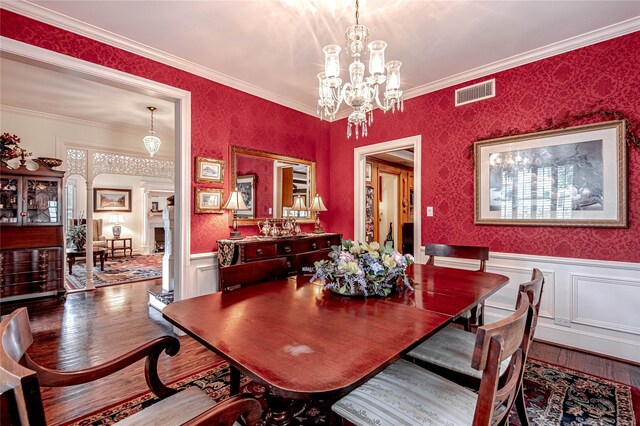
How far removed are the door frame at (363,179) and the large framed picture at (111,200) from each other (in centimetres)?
780

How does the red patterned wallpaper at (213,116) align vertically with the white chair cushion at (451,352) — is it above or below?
above

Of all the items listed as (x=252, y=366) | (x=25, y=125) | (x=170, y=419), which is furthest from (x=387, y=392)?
(x=25, y=125)

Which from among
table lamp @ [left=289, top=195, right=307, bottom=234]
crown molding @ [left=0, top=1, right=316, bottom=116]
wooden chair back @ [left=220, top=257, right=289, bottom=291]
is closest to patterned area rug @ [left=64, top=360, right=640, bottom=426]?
wooden chair back @ [left=220, top=257, right=289, bottom=291]

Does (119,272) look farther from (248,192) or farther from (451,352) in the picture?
(451,352)

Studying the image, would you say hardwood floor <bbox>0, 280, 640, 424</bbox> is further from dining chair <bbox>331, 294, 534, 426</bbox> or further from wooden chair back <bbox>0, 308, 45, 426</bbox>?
dining chair <bbox>331, 294, 534, 426</bbox>

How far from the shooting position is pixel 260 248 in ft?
10.1

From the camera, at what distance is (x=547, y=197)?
8.93ft

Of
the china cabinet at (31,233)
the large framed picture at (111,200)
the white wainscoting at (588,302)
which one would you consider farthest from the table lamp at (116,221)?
the white wainscoting at (588,302)

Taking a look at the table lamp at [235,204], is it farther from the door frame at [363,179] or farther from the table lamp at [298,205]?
the door frame at [363,179]

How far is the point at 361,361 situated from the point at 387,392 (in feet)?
1.41

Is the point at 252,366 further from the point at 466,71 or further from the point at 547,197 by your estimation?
the point at 466,71

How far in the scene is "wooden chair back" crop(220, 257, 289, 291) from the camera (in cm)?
171

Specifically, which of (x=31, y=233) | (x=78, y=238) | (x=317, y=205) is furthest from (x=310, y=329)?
(x=78, y=238)

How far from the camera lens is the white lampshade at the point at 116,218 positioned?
8.57m
